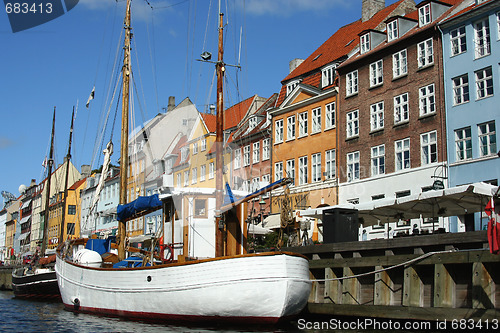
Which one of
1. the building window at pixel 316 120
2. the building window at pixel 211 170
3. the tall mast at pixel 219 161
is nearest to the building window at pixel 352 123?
the building window at pixel 316 120

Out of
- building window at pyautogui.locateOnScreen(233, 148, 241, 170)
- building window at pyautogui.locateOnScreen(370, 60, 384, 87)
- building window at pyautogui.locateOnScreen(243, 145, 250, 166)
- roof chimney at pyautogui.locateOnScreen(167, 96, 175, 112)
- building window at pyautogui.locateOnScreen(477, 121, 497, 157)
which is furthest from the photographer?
roof chimney at pyautogui.locateOnScreen(167, 96, 175, 112)

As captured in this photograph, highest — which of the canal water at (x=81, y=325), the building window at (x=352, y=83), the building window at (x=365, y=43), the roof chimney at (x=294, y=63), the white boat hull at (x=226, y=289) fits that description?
the roof chimney at (x=294, y=63)

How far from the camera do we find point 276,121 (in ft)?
145

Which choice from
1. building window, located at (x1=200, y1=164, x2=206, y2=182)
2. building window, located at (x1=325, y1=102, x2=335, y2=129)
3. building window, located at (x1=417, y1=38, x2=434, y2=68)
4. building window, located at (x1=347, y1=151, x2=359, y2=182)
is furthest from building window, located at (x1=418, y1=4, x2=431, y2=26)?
building window, located at (x1=200, y1=164, x2=206, y2=182)

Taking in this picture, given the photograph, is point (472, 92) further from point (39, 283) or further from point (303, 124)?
point (39, 283)

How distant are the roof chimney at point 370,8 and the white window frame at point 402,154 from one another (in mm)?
14164

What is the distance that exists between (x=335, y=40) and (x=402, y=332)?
32.8 m

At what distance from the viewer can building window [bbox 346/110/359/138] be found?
37.0 meters

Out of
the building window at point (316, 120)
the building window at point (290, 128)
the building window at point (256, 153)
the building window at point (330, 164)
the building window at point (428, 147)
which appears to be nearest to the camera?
the building window at point (428, 147)

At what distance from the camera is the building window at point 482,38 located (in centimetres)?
3000

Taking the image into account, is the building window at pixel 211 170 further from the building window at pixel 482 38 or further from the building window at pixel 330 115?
the building window at pixel 482 38

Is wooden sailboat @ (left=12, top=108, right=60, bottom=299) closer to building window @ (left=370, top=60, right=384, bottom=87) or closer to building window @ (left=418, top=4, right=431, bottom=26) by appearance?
building window @ (left=370, top=60, right=384, bottom=87)

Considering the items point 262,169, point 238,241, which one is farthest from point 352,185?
point 238,241

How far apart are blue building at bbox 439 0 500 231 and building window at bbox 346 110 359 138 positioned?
6.76 m
